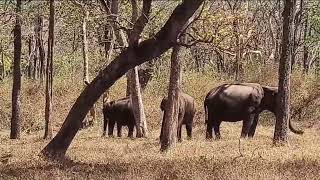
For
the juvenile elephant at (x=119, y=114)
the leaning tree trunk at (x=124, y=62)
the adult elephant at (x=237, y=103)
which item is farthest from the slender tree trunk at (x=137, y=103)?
the leaning tree trunk at (x=124, y=62)

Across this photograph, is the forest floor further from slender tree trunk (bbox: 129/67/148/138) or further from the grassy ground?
slender tree trunk (bbox: 129/67/148/138)

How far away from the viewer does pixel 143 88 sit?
33062mm

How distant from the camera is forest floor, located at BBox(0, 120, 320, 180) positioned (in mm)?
10938

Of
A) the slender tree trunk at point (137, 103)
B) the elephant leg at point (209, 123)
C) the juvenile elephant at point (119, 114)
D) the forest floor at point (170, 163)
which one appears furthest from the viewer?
the juvenile elephant at point (119, 114)

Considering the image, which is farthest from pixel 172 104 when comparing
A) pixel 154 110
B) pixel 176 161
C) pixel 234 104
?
pixel 154 110

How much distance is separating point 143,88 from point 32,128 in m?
6.57

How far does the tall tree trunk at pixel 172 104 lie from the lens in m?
15.3

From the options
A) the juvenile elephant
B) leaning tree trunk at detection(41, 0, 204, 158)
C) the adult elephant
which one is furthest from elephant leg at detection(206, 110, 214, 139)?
leaning tree trunk at detection(41, 0, 204, 158)

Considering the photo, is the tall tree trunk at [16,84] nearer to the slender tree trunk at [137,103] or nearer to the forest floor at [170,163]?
the slender tree trunk at [137,103]

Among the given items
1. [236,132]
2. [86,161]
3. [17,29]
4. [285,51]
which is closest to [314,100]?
[236,132]

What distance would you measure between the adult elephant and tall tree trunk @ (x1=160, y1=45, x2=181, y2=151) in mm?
6831

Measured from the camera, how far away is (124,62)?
503 inches

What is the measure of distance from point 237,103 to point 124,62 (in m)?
10.6

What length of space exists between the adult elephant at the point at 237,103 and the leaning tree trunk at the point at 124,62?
9823 millimetres
